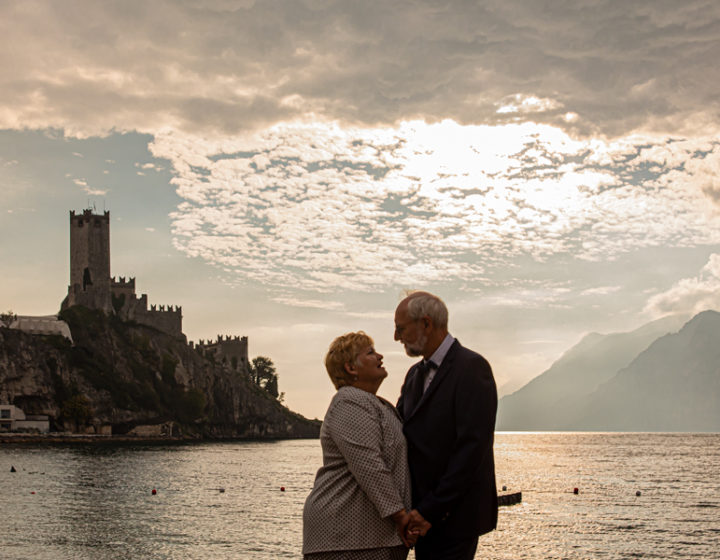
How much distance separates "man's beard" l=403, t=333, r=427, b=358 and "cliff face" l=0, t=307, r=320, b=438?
453 ft

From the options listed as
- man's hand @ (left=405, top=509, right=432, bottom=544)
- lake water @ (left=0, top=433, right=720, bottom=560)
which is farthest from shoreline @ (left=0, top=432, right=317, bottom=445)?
man's hand @ (left=405, top=509, right=432, bottom=544)

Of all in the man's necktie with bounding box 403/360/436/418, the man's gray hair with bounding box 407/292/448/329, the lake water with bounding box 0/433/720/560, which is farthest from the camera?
the lake water with bounding box 0/433/720/560

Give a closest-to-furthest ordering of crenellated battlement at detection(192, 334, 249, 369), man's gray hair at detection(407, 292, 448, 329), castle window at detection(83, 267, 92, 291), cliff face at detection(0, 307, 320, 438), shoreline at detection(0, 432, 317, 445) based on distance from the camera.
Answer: man's gray hair at detection(407, 292, 448, 329) < shoreline at detection(0, 432, 317, 445) < cliff face at detection(0, 307, 320, 438) < castle window at detection(83, 267, 92, 291) < crenellated battlement at detection(192, 334, 249, 369)

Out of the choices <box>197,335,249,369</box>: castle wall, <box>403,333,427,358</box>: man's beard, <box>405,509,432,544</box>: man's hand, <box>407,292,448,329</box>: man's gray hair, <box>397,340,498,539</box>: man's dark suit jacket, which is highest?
<box>197,335,249,369</box>: castle wall

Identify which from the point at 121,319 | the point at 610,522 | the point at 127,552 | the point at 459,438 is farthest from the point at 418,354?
the point at 121,319

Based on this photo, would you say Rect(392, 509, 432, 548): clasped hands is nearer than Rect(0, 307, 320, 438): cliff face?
Yes

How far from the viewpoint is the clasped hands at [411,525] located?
6000 millimetres

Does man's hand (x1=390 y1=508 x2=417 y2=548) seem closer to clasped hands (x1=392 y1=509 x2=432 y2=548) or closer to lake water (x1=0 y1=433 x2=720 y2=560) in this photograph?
clasped hands (x1=392 y1=509 x2=432 y2=548)

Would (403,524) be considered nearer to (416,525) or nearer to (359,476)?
(416,525)

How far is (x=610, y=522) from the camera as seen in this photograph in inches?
1550

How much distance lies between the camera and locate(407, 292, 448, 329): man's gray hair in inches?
256

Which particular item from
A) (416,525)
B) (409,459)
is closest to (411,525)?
(416,525)

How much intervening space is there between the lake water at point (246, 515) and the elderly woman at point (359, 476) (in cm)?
2297

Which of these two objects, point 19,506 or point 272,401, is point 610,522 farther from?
point 272,401
